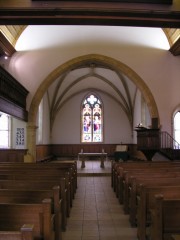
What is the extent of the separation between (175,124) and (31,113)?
6.77 metres

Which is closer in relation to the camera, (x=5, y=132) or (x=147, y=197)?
(x=147, y=197)

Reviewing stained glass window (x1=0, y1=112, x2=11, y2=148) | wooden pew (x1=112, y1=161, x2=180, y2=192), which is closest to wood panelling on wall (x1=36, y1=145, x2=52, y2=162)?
stained glass window (x1=0, y1=112, x2=11, y2=148)

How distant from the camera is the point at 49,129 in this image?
21344mm

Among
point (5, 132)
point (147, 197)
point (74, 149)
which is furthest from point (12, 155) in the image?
point (147, 197)

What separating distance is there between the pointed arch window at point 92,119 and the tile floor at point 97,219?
13799 mm

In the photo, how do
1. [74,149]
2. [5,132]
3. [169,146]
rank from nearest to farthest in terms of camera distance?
[5,132] < [169,146] < [74,149]

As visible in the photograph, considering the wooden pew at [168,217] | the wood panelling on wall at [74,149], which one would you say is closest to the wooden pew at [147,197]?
the wooden pew at [168,217]

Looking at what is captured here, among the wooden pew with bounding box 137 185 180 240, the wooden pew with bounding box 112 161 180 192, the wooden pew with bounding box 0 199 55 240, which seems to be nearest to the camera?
the wooden pew with bounding box 0 199 55 240

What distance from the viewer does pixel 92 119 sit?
2264cm

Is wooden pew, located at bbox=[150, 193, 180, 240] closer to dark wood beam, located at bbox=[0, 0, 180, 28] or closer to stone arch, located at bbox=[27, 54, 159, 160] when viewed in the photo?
dark wood beam, located at bbox=[0, 0, 180, 28]

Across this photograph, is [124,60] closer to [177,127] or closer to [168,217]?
[177,127]

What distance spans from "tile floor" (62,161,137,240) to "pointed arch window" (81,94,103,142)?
543 inches

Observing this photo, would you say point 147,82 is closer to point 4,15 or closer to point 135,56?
point 135,56

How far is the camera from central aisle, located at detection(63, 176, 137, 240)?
4.70 metres
